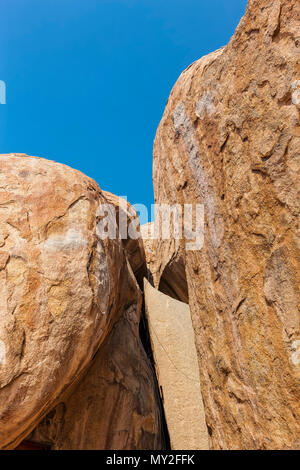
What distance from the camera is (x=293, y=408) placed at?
2.55m

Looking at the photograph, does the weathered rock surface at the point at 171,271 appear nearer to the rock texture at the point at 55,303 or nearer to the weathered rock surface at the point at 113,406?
the weathered rock surface at the point at 113,406

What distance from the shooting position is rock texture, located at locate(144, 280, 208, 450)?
4.85m

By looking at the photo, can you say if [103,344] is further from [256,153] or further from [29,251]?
[256,153]

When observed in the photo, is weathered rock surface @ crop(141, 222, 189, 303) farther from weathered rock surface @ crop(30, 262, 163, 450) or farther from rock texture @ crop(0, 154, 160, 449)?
rock texture @ crop(0, 154, 160, 449)

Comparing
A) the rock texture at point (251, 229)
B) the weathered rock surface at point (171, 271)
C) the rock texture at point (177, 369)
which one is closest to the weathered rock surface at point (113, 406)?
the rock texture at point (177, 369)

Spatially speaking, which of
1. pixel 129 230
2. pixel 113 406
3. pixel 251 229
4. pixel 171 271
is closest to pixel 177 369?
pixel 113 406

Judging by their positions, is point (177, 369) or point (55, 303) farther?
point (177, 369)

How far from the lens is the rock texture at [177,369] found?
4.85 meters

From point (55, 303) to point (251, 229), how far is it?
78.2 inches

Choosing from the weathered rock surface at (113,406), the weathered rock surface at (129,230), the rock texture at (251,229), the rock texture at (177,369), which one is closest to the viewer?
the rock texture at (251,229)

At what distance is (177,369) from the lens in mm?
5352

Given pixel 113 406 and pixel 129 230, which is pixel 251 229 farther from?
pixel 129 230

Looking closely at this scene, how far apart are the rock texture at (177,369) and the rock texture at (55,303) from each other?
40 cm

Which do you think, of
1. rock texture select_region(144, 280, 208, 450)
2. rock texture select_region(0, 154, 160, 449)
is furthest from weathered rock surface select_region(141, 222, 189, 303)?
rock texture select_region(0, 154, 160, 449)
